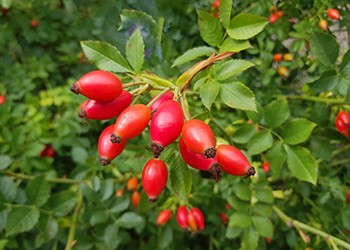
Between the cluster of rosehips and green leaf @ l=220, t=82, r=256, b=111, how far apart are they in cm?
12

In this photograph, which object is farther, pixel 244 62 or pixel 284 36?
pixel 284 36

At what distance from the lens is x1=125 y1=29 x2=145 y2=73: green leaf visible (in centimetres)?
104

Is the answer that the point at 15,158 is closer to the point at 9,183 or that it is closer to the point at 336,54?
the point at 9,183

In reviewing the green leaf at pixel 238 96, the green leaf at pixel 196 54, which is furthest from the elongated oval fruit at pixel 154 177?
the green leaf at pixel 196 54

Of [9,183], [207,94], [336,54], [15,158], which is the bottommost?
[15,158]

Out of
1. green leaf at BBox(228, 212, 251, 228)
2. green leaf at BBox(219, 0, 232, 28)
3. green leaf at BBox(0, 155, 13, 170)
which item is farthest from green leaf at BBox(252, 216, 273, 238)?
green leaf at BBox(0, 155, 13, 170)

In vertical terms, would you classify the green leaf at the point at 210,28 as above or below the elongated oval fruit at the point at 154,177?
above

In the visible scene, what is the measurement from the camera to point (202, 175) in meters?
1.94


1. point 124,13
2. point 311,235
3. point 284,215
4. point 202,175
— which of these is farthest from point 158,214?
point 124,13

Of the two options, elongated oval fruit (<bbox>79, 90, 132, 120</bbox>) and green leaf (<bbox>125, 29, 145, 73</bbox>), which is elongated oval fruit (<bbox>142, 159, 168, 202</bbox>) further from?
green leaf (<bbox>125, 29, 145, 73</bbox>)

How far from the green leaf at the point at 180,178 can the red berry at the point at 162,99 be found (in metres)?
0.14

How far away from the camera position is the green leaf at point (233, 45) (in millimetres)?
995

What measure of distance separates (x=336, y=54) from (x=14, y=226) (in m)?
1.36

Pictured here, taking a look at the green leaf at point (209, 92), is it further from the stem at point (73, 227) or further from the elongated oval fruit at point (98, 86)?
the stem at point (73, 227)
